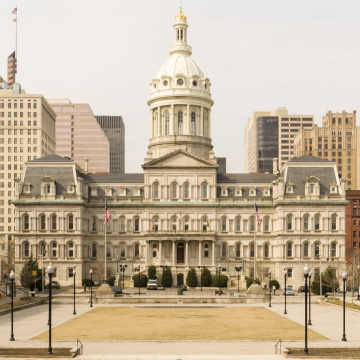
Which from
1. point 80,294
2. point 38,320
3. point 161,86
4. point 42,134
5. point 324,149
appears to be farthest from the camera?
point 324,149

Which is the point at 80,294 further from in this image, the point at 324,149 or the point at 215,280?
the point at 324,149

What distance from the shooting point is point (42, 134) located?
542 feet

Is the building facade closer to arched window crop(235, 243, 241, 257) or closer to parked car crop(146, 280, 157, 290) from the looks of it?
arched window crop(235, 243, 241, 257)

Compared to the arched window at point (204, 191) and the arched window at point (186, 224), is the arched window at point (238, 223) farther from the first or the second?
the arched window at point (186, 224)

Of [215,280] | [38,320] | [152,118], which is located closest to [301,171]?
[215,280]

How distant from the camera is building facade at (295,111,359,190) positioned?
593ft

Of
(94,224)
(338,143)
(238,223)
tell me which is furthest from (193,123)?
(338,143)

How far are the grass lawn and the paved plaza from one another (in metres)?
0.16

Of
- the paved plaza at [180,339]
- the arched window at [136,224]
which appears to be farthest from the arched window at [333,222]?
the paved plaza at [180,339]

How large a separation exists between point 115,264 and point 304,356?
77463 millimetres

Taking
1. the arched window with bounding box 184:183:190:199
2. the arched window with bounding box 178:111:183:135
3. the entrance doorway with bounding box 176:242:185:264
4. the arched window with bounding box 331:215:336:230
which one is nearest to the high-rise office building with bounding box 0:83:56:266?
the arched window with bounding box 178:111:183:135

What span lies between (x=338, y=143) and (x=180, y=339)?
149759 mm

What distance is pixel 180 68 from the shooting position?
126562 millimetres

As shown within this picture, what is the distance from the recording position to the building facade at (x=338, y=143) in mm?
180750
